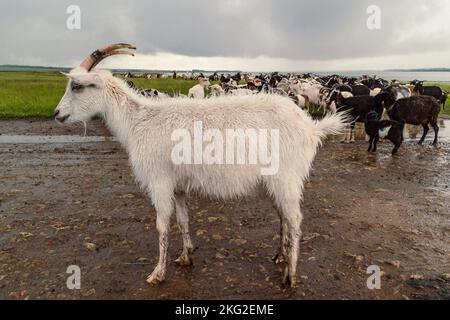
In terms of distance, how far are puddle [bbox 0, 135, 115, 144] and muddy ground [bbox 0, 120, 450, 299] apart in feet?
14.5

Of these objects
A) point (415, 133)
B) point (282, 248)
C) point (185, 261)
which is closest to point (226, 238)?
point (185, 261)

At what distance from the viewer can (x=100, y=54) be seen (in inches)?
201

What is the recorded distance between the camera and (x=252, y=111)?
4723mm

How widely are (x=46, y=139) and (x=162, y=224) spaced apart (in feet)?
41.9

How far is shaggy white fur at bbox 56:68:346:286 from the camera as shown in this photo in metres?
4.63

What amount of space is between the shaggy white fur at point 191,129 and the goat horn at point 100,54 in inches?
5.3

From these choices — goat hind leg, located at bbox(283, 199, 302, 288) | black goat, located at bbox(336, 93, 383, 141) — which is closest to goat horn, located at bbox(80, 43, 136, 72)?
goat hind leg, located at bbox(283, 199, 302, 288)

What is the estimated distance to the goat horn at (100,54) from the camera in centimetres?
502

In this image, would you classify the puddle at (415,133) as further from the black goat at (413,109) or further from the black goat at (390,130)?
the black goat at (390,130)

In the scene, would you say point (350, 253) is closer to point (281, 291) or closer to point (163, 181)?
point (281, 291)

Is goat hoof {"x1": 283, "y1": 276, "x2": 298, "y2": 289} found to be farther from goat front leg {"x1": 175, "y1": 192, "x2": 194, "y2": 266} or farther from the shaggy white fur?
goat front leg {"x1": 175, "y1": 192, "x2": 194, "y2": 266}

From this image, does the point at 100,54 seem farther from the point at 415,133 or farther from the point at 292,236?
the point at 415,133
